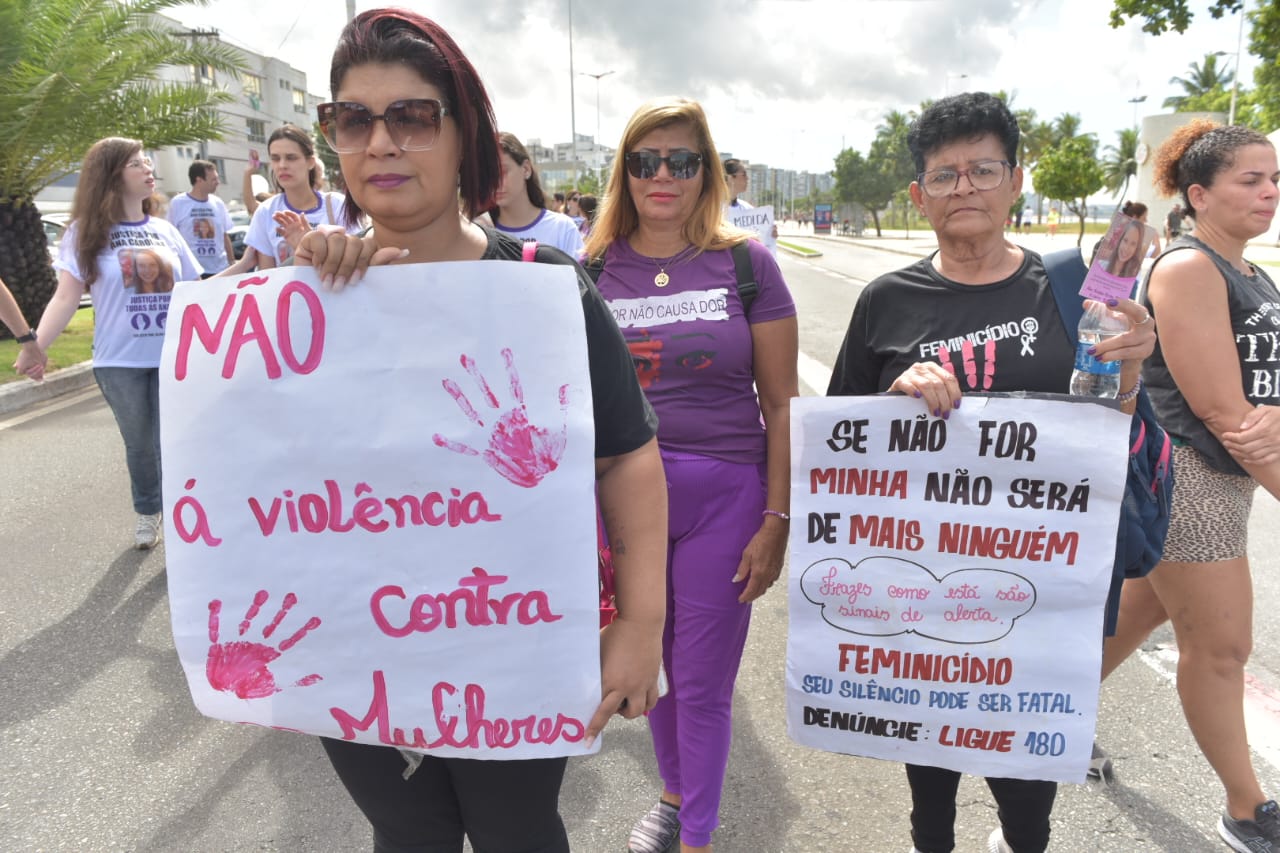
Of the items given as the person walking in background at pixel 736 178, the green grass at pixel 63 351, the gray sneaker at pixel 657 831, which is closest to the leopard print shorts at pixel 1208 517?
the gray sneaker at pixel 657 831

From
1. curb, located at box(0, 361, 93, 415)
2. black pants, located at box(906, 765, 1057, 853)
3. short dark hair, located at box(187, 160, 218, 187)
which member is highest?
short dark hair, located at box(187, 160, 218, 187)

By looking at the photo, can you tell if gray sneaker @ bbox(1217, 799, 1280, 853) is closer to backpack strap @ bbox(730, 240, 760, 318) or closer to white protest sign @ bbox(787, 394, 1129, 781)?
white protest sign @ bbox(787, 394, 1129, 781)

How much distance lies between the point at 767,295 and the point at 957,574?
82 centimetres

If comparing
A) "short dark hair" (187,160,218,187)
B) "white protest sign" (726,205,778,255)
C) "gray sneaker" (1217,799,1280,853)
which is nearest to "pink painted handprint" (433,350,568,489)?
"gray sneaker" (1217,799,1280,853)

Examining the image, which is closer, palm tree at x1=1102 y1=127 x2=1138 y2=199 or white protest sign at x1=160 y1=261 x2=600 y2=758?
white protest sign at x1=160 y1=261 x2=600 y2=758

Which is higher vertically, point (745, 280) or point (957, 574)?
point (745, 280)

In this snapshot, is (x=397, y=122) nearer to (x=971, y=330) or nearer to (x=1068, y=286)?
(x=971, y=330)

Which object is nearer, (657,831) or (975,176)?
(975,176)

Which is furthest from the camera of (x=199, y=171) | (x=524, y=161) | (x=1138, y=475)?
(x=199, y=171)

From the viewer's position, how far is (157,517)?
4676 mm

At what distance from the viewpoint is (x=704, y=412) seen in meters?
2.20

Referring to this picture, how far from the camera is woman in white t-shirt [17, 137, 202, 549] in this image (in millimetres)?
4406

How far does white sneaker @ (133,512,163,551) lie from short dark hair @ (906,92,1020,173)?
4292 mm

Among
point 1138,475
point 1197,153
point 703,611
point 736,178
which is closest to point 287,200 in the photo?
point 736,178
